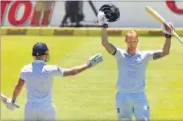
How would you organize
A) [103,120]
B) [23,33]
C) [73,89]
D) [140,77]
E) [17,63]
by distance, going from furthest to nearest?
1. [23,33]
2. [17,63]
3. [73,89]
4. [103,120]
5. [140,77]

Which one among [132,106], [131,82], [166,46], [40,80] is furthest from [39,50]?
[166,46]

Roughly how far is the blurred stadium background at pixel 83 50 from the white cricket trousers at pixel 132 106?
91.8 inches

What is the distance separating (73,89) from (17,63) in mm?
2640

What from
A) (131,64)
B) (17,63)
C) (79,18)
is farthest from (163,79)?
(79,18)

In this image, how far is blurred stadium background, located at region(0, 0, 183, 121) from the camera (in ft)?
41.9

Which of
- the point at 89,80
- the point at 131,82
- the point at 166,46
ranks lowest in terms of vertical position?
the point at 89,80

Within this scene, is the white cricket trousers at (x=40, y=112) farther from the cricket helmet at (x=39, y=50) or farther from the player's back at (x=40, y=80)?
the cricket helmet at (x=39, y=50)

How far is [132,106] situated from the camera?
9.68 metres

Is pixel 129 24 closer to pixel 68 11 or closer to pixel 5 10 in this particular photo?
pixel 68 11

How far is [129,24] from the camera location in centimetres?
1970

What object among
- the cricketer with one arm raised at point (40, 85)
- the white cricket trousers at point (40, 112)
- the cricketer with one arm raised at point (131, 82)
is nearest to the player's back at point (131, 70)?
the cricketer with one arm raised at point (131, 82)

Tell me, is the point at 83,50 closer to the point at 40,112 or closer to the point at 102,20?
the point at 102,20

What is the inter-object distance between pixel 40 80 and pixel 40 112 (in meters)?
0.44

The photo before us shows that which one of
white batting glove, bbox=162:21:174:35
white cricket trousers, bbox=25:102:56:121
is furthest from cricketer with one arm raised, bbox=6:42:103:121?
white batting glove, bbox=162:21:174:35
